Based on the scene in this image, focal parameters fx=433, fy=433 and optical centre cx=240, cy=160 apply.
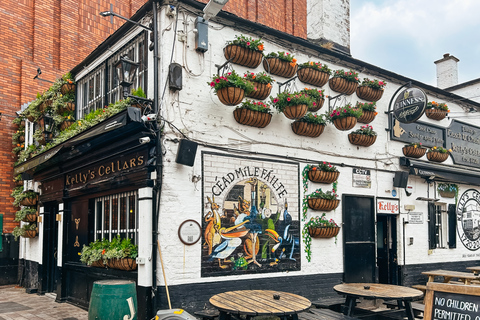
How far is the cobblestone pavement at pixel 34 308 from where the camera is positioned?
8461 mm

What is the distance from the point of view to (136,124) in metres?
7.38

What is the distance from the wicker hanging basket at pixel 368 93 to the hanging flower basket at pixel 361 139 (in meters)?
1.09

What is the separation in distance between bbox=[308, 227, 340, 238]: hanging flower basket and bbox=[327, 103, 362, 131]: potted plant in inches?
89.4

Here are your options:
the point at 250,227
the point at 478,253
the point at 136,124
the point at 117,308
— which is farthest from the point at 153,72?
the point at 478,253

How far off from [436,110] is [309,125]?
17.5 feet

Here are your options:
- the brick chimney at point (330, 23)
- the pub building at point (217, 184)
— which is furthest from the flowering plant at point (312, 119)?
the brick chimney at point (330, 23)

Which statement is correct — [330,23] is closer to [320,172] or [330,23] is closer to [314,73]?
[314,73]

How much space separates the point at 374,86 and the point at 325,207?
3550 millimetres

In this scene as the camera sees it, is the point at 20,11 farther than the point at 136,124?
Yes

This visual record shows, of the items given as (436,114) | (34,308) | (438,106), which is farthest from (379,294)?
(438,106)

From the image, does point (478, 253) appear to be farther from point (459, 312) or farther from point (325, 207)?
point (459, 312)

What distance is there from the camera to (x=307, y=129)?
30.5 feet

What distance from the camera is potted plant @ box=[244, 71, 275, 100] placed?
8.45 meters

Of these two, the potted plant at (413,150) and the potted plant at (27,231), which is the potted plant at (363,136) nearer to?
the potted plant at (413,150)
